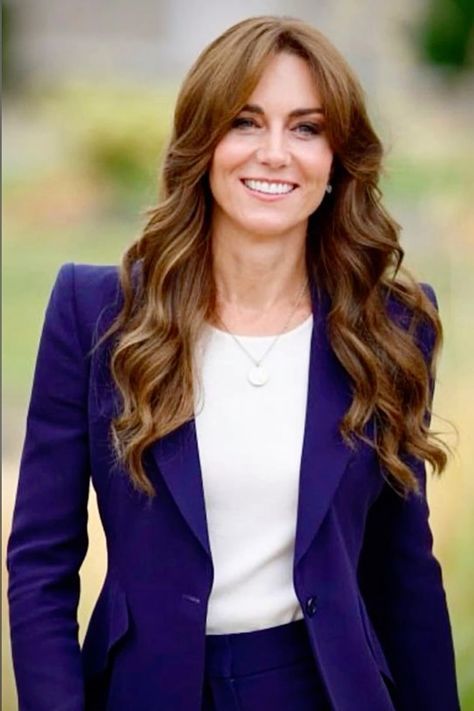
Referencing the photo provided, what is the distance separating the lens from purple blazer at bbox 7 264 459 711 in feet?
7.06

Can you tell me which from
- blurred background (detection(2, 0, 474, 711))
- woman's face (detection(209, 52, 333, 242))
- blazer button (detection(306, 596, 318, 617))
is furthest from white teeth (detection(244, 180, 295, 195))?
blurred background (detection(2, 0, 474, 711))

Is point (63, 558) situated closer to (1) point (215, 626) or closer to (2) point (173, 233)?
(1) point (215, 626)

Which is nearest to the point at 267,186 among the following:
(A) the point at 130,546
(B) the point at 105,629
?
(A) the point at 130,546

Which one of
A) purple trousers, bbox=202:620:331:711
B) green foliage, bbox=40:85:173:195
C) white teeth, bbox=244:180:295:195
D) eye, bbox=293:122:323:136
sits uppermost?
green foliage, bbox=40:85:173:195

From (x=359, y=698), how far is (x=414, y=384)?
48cm

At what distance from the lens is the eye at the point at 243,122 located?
7.27 ft

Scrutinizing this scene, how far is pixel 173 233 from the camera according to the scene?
231 centimetres

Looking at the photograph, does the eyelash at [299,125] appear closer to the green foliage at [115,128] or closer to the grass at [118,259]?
the grass at [118,259]

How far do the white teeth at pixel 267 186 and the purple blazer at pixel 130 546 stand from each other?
10.1 inches

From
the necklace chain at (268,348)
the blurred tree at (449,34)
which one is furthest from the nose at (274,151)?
the blurred tree at (449,34)

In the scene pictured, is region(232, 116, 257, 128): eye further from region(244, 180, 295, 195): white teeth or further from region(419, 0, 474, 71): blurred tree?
region(419, 0, 474, 71): blurred tree

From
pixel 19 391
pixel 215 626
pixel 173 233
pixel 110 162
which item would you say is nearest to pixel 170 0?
pixel 110 162

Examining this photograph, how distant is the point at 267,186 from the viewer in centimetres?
221

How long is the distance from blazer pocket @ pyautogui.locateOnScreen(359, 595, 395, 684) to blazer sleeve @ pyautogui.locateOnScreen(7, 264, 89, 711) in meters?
0.43
